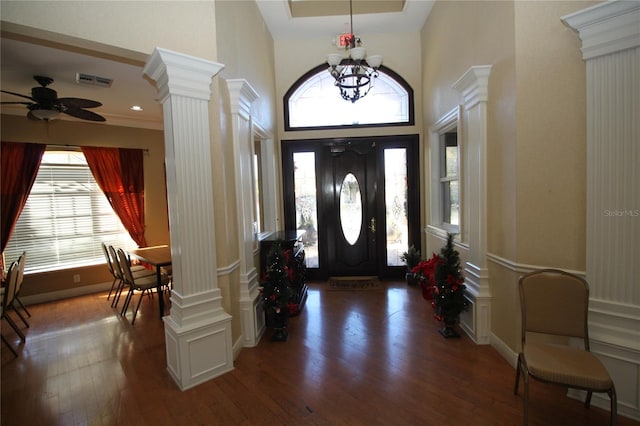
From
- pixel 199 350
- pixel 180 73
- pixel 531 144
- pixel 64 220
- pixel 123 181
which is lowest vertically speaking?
pixel 199 350

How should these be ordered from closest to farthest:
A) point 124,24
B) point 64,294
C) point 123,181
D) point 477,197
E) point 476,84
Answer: point 124,24
point 476,84
point 477,197
point 64,294
point 123,181

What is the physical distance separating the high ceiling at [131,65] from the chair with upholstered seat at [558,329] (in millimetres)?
4030

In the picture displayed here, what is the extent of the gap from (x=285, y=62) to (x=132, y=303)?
182 inches

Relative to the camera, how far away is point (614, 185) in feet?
6.72

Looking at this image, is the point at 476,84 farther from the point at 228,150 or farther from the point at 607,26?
the point at 228,150

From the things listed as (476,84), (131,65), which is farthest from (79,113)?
(476,84)

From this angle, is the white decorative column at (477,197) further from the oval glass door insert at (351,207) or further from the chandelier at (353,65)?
the oval glass door insert at (351,207)

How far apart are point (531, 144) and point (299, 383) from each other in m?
2.66

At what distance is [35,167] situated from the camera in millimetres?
4801

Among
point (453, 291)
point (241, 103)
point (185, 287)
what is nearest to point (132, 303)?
point (185, 287)

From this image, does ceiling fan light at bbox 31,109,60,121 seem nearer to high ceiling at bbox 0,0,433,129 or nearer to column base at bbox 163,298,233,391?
high ceiling at bbox 0,0,433,129

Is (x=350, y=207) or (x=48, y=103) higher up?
(x=48, y=103)

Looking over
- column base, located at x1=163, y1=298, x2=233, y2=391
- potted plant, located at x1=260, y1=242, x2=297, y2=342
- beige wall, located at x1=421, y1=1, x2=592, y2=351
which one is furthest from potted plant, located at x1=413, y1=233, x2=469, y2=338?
column base, located at x1=163, y1=298, x2=233, y2=391

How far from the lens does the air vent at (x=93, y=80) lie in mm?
3773
